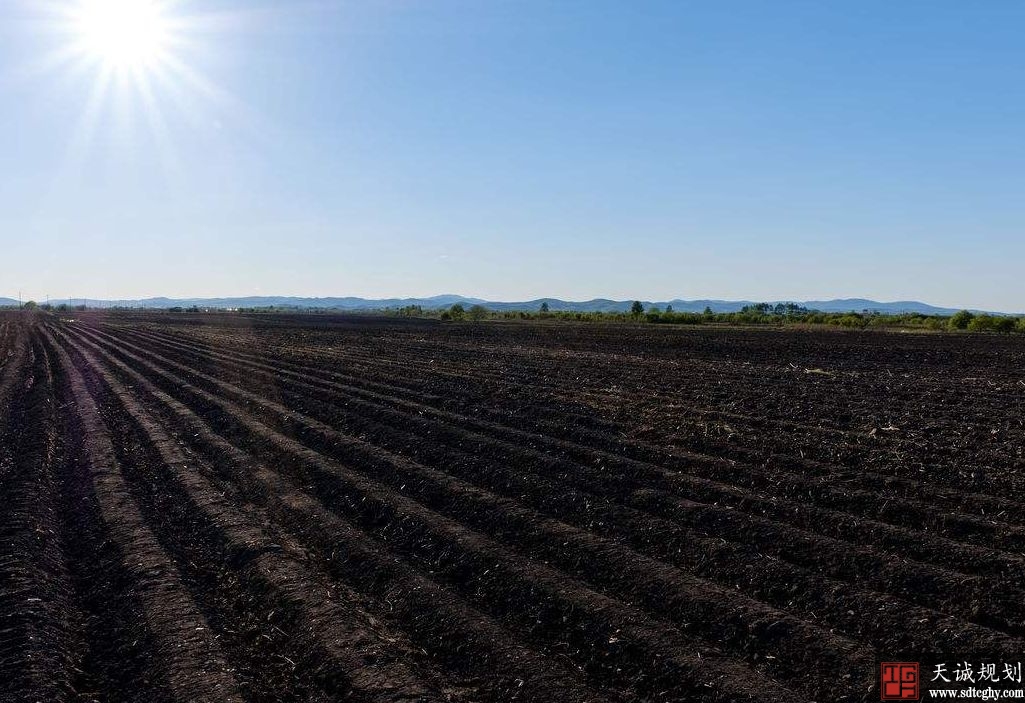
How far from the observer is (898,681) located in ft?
15.6

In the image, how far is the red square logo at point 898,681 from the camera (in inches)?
182

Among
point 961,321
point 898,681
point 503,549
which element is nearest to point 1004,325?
point 961,321

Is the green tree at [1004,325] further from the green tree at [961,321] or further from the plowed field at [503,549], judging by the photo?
the plowed field at [503,549]

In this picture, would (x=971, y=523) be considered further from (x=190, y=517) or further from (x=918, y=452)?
(x=190, y=517)

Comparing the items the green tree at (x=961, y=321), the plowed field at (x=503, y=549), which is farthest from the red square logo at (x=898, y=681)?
the green tree at (x=961, y=321)

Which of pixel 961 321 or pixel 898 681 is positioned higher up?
pixel 961 321

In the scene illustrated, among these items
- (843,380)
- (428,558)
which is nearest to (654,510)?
(428,558)

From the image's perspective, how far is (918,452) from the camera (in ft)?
35.3

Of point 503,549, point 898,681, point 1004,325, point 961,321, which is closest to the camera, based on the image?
point 898,681

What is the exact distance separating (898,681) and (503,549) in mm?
3461

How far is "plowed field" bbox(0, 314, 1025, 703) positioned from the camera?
5074 millimetres

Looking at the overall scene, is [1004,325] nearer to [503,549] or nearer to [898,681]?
[503,549]

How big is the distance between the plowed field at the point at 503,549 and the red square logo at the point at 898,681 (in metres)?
0.09

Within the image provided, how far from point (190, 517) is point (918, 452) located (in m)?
9.13
